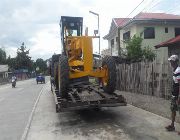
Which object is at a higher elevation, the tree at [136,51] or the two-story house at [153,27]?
the two-story house at [153,27]

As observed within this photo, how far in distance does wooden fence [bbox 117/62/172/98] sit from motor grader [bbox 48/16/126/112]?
300cm

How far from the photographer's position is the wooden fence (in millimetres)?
→ 16969

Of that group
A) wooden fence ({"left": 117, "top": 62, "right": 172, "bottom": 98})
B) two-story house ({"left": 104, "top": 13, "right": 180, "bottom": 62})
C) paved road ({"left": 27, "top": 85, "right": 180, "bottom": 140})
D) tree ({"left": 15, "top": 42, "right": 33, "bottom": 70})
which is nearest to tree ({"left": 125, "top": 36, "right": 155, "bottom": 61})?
two-story house ({"left": 104, "top": 13, "right": 180, "bottom": 62})

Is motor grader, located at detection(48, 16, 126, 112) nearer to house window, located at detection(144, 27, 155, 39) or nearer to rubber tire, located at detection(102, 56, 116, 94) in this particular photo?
rubber tire, located at detection(102, 56, 116, 94)

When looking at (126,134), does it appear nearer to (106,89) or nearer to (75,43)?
(106,89)

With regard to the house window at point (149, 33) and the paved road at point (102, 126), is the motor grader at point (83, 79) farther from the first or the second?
the house window at point (149, 33)

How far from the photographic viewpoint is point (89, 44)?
47.8 feet

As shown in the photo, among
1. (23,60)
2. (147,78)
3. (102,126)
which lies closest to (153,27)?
(147,78)

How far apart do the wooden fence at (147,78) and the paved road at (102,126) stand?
103 inches

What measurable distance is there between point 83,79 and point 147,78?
447cm

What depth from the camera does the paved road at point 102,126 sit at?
33.3 feet

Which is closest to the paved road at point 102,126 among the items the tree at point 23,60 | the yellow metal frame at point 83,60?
the yellow metal frame at point 83,60

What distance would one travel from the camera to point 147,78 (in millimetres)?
19188

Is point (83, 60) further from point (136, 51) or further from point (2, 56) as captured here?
→ point (2, 56)
